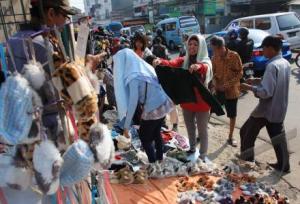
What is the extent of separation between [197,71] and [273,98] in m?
0.95

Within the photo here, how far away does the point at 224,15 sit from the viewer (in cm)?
3488

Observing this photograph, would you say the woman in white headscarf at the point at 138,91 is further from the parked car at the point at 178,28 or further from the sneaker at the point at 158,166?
the parked car at the point at 178,28

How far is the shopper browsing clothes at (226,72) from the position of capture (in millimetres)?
4945

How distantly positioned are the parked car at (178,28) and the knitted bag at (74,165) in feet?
61.7

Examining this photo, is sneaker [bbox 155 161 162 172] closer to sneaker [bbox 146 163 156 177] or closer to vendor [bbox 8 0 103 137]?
sneaker [bbox 146 163 156 177]

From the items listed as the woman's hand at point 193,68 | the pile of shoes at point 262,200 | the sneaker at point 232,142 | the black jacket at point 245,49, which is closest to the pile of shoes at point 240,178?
the pile of shoes at point 262,200

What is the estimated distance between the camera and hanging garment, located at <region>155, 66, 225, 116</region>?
3754 mm

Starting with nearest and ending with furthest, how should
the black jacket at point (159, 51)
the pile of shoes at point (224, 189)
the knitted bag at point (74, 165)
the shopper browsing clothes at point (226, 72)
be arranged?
the knitted bag at point (74, 165) < the pile of shoes at point (224, 189) < the shopper browsing clothes at point (226, 72) < the black jacket at point (159, 51)

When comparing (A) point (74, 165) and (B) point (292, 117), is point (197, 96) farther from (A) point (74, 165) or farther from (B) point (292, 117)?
(B) point (292, 117)

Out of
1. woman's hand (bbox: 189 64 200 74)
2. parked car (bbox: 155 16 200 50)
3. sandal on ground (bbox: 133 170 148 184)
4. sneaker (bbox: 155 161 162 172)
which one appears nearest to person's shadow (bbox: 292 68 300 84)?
woman's hand (bbox: 189 64 200 74)

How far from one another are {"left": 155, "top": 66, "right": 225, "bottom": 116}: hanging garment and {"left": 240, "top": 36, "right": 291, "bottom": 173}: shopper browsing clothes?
1.84 feet

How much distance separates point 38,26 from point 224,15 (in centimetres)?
3502

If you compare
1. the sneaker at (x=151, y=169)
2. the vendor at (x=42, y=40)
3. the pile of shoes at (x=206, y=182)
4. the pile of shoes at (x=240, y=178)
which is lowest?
the pile of shoes at (x=240, y=178)

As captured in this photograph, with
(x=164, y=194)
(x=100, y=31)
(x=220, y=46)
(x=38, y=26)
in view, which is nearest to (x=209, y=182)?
(x=164, y=194)
